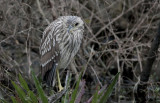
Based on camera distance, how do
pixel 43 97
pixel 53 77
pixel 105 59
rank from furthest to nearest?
1. pixel 105 59
2. pixel 53 77
3. pixel 43 97

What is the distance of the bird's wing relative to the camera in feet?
15.7

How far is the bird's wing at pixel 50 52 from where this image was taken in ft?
15.7

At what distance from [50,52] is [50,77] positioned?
1.44 feet

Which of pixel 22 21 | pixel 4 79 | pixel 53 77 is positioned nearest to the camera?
pixel 53 77

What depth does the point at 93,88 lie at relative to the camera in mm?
6328

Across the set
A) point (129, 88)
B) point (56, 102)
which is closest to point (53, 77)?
point (56, 102)

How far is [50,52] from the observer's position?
4.86 meters

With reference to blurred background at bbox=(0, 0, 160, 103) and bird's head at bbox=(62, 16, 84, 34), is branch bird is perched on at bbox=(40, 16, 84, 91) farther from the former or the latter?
blurred background at bbox=(0, 0, 160, 103)

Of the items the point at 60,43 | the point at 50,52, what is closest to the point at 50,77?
the point at 50,52

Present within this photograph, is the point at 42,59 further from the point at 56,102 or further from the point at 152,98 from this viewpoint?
the point at 152,98

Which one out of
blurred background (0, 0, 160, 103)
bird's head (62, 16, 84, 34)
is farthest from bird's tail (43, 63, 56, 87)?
bird's head (62, 16, 84, 34)

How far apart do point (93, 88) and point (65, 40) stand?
189 cm

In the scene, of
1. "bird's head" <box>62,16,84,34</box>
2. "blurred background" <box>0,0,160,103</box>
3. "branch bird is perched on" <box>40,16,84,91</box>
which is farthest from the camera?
"blurred background" <box>0,0,160,103</box>

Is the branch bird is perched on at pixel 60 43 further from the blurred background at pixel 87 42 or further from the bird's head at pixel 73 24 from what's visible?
the blurred background at pixel 87 42
